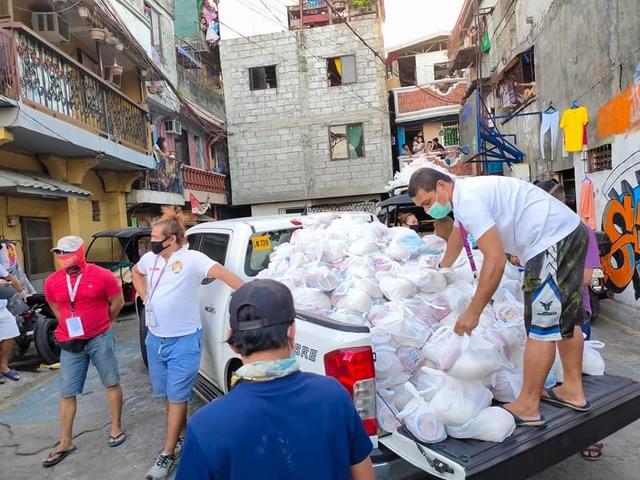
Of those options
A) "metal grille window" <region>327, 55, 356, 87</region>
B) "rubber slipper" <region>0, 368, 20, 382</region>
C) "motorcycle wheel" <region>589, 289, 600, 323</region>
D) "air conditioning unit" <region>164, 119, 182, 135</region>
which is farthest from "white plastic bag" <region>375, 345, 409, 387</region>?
"metal grille window" <region>327, 55, 356, 87</region>

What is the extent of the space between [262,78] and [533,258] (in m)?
21.4

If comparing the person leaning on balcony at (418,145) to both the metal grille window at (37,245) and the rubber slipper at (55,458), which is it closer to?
the metal grille window at (37,245)

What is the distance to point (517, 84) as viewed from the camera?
1281 centimetres

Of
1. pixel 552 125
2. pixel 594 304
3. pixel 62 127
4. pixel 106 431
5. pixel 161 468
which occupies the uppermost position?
pixel 62 127

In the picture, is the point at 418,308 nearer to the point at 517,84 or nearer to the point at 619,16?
the point at 619,16

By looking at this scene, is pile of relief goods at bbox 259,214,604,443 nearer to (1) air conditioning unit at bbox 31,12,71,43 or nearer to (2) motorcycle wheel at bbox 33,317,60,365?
(2) motorcycle wheel at bbox 33,317,60,365

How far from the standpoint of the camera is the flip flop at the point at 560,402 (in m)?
2.61

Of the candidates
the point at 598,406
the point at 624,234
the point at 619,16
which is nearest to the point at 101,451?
the point at 598,406

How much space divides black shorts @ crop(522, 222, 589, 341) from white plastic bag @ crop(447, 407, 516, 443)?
55cm

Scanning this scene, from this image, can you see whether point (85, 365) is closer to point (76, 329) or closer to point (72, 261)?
point (76, 329)

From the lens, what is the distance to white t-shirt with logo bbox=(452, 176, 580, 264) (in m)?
2.77

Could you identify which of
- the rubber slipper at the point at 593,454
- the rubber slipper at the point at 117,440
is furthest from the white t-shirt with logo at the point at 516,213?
the rubber slipper at the point at 117,440

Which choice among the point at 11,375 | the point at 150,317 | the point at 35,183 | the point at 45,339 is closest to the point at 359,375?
the point at 150,317

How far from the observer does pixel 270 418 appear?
4.29 feet
